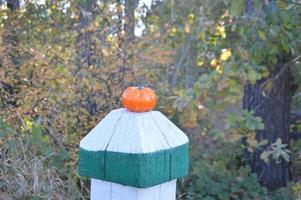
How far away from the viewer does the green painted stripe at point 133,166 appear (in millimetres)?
1266

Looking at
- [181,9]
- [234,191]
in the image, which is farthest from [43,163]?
[181,9]

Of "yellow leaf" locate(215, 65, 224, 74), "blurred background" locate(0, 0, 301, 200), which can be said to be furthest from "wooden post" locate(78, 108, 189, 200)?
"blurred background" locate(0, 0, 301, 200)

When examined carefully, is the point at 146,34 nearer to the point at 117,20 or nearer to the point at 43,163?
the point at 117,20

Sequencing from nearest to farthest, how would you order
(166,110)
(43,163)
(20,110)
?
(43,163)
(20,110)
(166,110)

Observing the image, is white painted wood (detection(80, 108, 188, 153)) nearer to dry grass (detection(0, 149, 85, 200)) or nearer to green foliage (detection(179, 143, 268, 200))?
dry grass (detection(0, 149, 85, 200))

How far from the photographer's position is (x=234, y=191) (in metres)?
4.51

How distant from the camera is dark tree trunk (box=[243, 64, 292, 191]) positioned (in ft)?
15.9

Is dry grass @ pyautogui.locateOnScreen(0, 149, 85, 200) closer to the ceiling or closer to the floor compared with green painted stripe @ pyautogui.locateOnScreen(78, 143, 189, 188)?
A: closer to the floor

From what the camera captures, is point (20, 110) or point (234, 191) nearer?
point (20, 110)

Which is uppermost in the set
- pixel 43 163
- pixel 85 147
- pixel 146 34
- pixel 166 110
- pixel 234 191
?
pixel 146 34

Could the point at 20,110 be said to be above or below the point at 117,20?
below

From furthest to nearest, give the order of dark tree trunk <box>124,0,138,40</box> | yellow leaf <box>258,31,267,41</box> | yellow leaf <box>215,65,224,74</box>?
dark tree trunk <box>124,0,138,40</box> → yellow leaf <box>258,31,267,41</box> → yellow leaf <box>215,65,224,74</box>

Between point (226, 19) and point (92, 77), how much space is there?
51.5 inches

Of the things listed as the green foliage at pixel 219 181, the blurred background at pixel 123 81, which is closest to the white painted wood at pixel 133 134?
the blurred background at pixel 123 81
